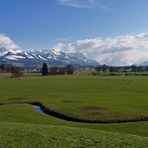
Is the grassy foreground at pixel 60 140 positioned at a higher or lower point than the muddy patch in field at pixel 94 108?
higher

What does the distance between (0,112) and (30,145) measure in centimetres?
4280

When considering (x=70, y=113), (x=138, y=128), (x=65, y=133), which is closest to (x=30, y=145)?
(x=65, y=133)

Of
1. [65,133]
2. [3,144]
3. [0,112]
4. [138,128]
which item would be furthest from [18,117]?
[3,144]

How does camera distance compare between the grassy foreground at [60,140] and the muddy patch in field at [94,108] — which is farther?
the muddy patch in field at [94,108]

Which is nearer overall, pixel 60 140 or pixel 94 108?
pixel 60 140

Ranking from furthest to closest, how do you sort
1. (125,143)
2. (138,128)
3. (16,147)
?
1. (138,128)
2. (125,143)
3. (16,147)

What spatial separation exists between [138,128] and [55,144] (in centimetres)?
2248

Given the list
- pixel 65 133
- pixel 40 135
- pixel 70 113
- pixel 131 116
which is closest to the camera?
pixel 40 135

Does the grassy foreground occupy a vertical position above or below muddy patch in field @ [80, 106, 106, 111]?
above

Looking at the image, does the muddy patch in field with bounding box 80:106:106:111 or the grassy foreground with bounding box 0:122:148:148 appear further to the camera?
the muddy patch in field with bounding box 80:106:106:111

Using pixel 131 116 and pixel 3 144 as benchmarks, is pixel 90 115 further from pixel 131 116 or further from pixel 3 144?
pixel 3 144

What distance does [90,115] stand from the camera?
60.7m

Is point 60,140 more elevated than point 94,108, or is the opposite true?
point 60,140

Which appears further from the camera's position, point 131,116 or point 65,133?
point 131,116
